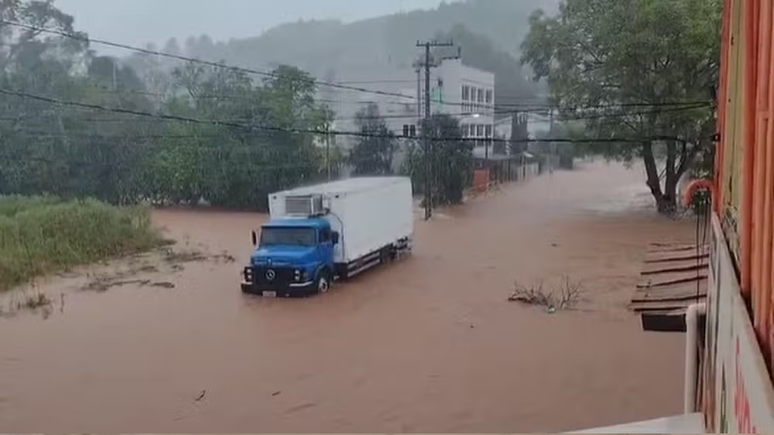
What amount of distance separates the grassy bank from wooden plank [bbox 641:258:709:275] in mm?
8548

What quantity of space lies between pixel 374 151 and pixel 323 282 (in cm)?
644

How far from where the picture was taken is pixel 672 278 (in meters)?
3.55

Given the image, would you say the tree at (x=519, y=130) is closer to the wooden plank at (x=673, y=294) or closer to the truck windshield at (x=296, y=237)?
the truck windshield at (x=296, y=237)

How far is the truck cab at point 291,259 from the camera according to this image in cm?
881

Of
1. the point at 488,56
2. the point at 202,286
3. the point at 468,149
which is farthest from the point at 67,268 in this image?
the point at 488,56

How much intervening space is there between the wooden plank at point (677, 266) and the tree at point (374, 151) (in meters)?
10.7

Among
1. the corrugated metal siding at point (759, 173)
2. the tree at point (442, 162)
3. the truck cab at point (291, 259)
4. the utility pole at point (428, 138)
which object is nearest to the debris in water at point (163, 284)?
the truck cab at point (291, 259)

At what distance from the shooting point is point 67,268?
37.0 feet

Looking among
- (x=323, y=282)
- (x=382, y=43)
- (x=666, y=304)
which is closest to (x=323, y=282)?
(x=323, y=282)

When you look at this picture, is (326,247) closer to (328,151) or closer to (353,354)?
(353,354)

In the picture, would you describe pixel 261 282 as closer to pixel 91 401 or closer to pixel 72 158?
pixel 91 401

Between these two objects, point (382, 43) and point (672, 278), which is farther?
point (382, 43)

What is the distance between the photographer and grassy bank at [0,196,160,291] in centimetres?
1094

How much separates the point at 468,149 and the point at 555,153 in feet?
11.6
